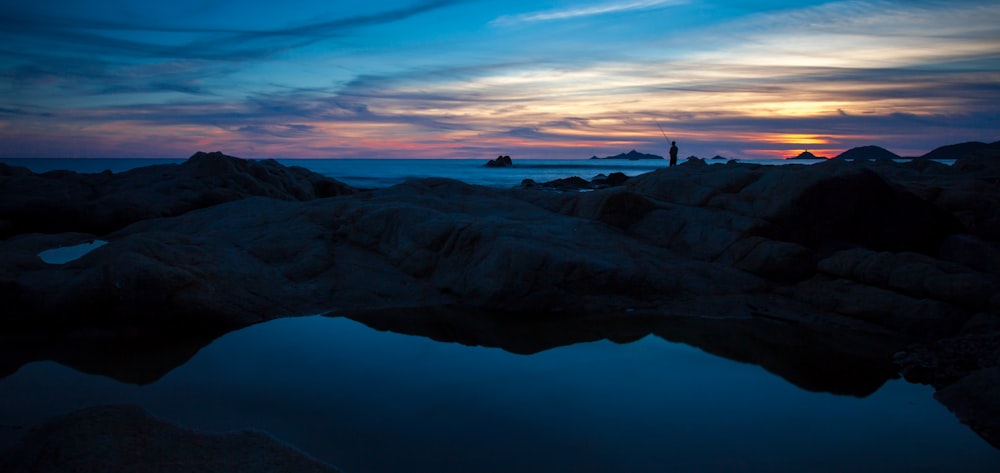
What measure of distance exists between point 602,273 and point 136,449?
7132 millimetres

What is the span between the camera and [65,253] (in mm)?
13062

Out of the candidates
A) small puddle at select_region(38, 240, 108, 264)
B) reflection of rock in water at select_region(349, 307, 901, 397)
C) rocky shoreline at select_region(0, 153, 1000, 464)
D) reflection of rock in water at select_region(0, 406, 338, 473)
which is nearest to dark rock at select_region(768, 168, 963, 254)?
rocky shoreline at select_region(0, 153, 1000, 464)

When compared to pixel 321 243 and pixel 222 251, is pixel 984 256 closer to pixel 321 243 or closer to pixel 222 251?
pixel 321 243

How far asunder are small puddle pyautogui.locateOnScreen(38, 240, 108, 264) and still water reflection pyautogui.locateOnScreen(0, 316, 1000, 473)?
20.2 ft

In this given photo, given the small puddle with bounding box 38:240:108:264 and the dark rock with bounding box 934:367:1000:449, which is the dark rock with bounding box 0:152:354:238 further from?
the dark rock with bounding box 934:367:1000:449

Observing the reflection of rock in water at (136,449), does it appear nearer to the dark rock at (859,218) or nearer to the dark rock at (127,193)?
the dark rock at (859,218)

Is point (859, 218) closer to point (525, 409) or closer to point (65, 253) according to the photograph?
point (525, 409)

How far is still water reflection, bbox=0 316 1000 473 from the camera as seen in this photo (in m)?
5.15

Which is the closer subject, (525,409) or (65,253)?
(525,409)

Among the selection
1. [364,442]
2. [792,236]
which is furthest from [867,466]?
[792,236]

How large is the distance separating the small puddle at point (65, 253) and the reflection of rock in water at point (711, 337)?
712 cm

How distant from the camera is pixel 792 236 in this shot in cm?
1119

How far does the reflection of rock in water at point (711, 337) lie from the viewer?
24.1 feet

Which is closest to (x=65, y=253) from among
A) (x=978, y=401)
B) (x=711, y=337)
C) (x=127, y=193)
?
(x=127, y=193)
